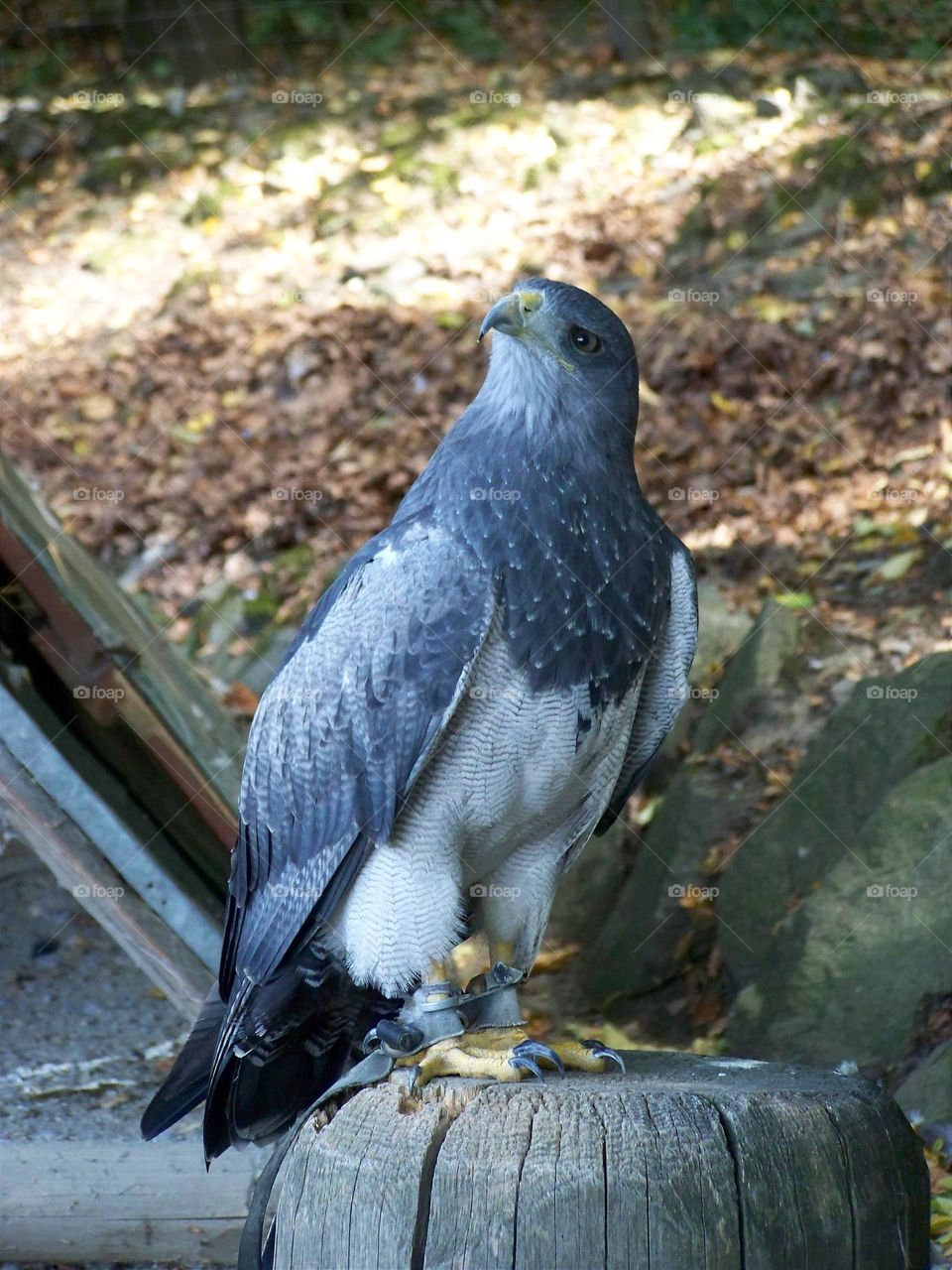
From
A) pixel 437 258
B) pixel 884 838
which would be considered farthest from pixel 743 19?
pixel 884 838

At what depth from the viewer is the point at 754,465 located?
866cm

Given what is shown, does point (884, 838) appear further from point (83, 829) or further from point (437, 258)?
point (437, 258)

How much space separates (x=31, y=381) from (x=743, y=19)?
6637mm

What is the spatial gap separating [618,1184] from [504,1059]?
667 millimetres

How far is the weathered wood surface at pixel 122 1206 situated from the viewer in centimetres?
483
